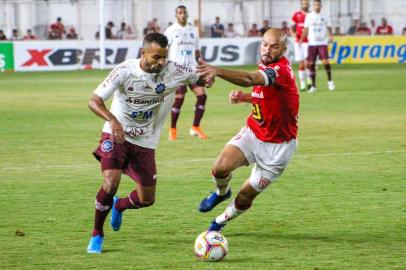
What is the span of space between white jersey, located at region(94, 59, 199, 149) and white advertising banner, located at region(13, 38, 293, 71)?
2939cm

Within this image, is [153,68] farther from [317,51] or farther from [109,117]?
[317,51]

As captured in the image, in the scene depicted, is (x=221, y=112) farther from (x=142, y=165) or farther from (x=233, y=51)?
(x=233, y=51)

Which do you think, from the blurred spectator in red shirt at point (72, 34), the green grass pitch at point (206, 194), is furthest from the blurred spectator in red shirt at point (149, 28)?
the green grass pitch at point (206, 194)

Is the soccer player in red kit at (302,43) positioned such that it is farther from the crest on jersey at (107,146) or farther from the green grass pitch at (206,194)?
the crest on jersey at (107,146)

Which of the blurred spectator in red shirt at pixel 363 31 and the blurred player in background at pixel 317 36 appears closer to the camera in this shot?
the blurred player in background at pixel 317 36

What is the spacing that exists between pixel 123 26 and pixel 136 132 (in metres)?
35.6

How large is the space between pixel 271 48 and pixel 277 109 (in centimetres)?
58

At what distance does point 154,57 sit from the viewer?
8734 millimetres

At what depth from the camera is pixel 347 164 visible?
1447 centimetres

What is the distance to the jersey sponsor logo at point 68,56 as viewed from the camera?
38.5m

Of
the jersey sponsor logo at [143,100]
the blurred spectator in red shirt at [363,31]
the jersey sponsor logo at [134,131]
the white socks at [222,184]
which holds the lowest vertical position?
the blurred spectator in red shirt at [363,31]

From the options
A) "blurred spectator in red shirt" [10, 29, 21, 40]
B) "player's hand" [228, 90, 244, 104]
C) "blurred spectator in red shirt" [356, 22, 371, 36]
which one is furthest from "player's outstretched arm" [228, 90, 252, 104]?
"blurred spectator in red shirt" [356, 22, 371, 36]

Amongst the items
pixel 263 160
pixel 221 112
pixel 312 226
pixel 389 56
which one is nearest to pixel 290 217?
pixel 312 226

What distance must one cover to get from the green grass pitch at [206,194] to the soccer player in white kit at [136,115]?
19.9 inches
